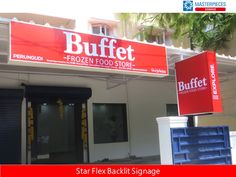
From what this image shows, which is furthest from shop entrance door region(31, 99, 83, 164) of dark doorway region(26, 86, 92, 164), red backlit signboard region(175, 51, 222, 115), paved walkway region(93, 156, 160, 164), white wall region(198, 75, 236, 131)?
white wall region(198, 75, 236, 131)

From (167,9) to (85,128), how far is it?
6.19 metres

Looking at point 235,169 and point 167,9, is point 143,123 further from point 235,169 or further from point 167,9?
point 235,169

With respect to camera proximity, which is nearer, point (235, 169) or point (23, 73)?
point (235, 169)

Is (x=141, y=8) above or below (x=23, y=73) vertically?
above

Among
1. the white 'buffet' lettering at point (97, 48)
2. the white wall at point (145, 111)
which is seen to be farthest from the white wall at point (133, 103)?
the white 'buffet' lettering at point (97, 48)

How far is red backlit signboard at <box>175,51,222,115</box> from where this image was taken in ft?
33.2

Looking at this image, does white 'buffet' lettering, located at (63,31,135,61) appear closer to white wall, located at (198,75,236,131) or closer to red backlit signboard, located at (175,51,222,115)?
red backlit signboard, located at (175,51,222,115)

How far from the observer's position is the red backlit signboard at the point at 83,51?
875 centimetres

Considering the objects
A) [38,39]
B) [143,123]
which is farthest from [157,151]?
[38,39]

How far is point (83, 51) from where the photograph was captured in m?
9.62

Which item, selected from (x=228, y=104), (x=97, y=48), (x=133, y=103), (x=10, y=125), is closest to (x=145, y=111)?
(x=133, y=103)

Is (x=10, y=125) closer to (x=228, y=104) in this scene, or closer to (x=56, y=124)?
(x=56, y=124)

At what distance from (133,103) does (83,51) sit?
6.72 m

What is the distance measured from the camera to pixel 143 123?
16125mm
